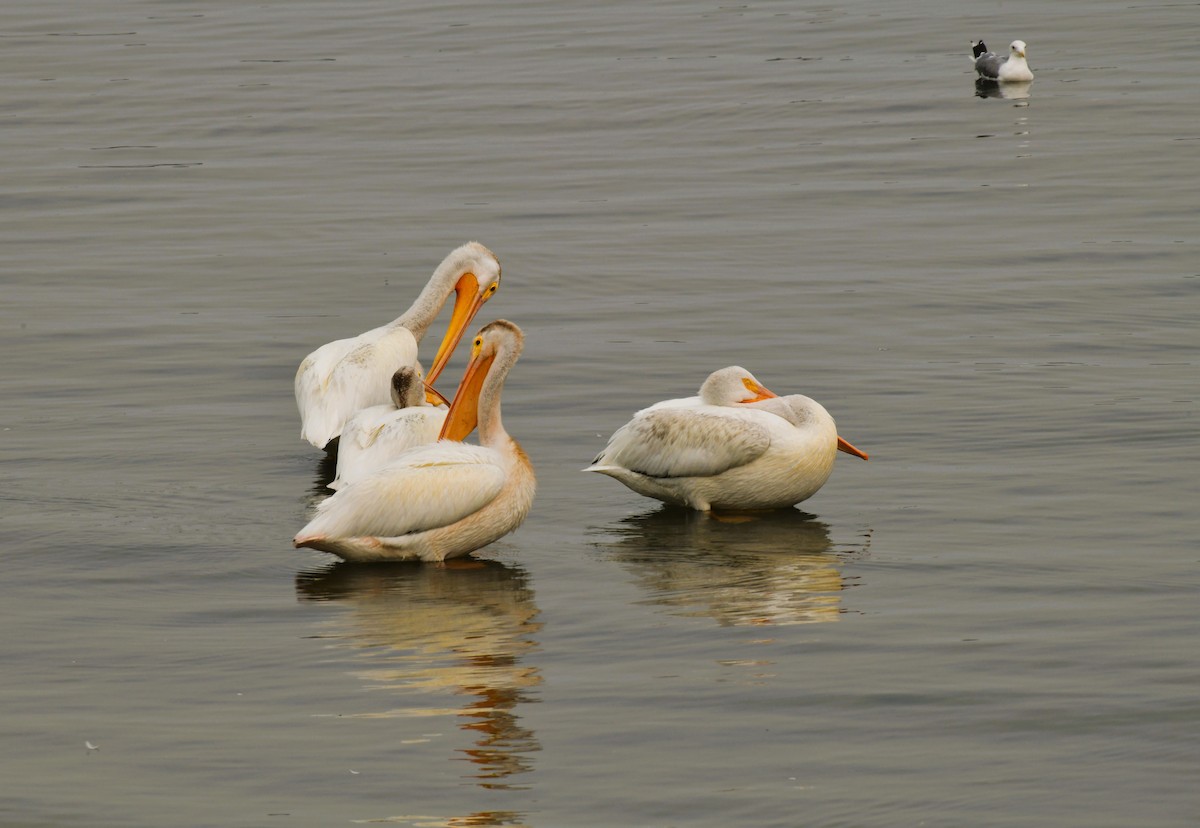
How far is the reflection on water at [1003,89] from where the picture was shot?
19.4 m

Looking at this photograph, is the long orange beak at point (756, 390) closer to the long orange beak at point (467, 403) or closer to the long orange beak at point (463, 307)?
the long orange beak at point (467, 403)

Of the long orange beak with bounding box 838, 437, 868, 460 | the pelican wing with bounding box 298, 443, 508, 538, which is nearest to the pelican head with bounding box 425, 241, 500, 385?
the long orange beak with bounding box 838, 437, 868, 460

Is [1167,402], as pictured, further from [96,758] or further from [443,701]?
[96,758]

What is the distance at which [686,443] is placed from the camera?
8.05 metres

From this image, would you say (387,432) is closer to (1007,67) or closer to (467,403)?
(467,403)

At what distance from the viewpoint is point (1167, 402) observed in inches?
362

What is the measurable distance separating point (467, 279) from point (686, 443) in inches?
102

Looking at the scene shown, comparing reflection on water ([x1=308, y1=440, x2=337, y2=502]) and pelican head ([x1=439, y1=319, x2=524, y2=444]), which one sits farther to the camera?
reflection on water ([x1=308, y1=440, x2=337, y2=502])

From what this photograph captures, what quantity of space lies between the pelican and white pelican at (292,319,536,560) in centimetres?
76

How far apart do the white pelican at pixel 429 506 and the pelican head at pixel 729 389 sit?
1108 millimetres

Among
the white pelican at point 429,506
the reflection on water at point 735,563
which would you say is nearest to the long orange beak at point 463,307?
the reflection on water at point 735,563

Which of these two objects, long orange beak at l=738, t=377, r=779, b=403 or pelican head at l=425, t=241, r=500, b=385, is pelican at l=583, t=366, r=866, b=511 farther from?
pelican head at l=425, t=241, r=500, b=385

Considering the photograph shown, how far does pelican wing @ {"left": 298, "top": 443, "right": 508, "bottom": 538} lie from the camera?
716 centimetres

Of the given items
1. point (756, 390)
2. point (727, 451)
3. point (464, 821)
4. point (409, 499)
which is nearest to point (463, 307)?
point (756, 390)
